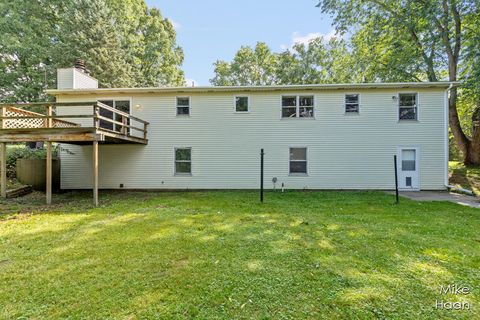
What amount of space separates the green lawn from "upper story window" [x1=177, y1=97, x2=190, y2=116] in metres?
5.52

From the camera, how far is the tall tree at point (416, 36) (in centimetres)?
1264

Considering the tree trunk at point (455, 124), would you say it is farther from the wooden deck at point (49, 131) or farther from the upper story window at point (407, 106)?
the wooden deck at point (49, 131)

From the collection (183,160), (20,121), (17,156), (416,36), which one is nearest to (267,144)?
(183,160)

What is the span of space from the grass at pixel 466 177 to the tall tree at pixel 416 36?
1.34 m

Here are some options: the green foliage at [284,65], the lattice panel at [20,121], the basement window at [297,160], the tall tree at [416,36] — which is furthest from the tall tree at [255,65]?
the lattice panel at [20,121]

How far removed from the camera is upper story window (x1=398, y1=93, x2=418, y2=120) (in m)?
10.1

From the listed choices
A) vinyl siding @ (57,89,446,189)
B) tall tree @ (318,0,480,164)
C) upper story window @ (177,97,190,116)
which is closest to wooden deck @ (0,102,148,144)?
vinyl siding @ (57,89,446,189)

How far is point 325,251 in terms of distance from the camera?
3.82 metres

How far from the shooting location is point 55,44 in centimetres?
1909

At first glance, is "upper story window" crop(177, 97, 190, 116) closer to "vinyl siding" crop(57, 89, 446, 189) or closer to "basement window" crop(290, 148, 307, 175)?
"vinyl siding" crop(57, 89, 446, 189)

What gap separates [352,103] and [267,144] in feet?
13.1

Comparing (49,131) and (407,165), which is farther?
(407,165)

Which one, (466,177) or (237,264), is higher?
(466,177)

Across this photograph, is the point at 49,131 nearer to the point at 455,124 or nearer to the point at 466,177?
the point at 466,177
